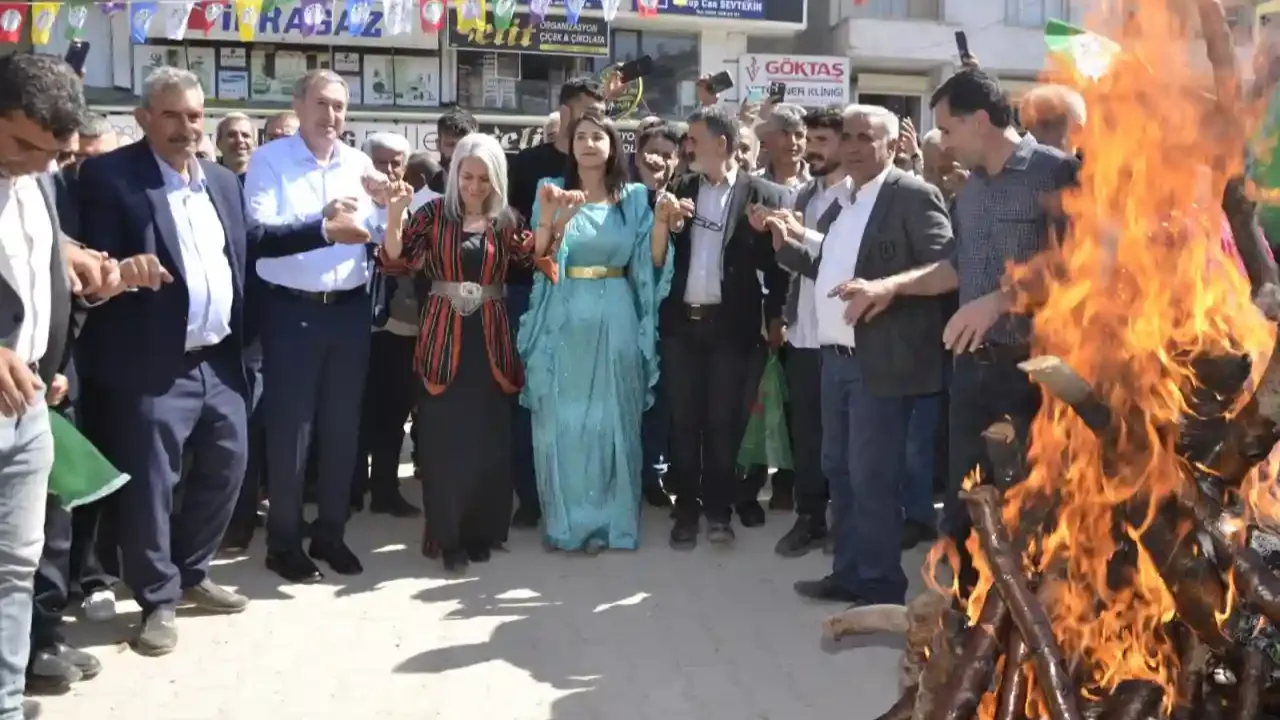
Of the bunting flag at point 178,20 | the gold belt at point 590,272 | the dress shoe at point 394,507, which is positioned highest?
the bunting flag at point 178,20

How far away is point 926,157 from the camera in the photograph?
6980 mm

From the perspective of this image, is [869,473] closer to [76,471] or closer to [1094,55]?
[1094,55]

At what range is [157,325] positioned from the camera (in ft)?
15.0

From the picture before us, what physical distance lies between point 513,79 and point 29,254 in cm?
2153

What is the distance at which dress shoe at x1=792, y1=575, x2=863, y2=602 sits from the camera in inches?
204

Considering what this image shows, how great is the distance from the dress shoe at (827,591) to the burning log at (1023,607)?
9.32 ft

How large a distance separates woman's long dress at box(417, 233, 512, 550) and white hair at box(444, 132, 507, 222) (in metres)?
0.16

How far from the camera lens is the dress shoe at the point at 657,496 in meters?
7.12

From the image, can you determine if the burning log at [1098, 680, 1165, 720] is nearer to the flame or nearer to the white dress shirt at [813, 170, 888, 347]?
the flame

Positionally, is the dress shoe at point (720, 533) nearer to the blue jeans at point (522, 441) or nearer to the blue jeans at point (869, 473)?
the blue jeans at point (869, 473)

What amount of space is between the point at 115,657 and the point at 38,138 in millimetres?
2074

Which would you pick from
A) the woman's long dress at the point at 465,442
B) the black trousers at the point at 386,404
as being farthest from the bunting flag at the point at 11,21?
the woman's long dress at the point at 465,442

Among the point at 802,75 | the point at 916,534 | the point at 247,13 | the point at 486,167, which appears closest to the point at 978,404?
the point at 916,534

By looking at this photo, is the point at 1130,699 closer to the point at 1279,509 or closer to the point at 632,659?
the point at 1279,509
